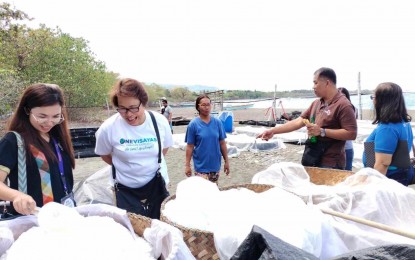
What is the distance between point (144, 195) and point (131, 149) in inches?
13.2

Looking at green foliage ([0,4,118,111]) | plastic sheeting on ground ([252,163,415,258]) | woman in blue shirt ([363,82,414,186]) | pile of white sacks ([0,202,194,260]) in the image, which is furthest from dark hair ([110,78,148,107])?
green foliage ([0,4,118,111])

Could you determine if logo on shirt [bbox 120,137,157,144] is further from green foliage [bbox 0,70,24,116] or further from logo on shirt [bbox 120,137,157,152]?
green foliage [bbox 0,70,24,116]

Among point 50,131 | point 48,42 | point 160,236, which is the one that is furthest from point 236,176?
point 48,42

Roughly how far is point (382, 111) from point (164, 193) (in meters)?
1.69

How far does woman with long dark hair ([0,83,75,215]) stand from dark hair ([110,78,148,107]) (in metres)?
0.40

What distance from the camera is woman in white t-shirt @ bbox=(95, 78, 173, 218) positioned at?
86.2 inches

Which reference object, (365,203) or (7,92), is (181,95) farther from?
(365,203)

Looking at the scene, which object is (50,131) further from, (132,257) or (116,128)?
(132,257)

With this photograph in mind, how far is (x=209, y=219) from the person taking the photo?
1.47 meters

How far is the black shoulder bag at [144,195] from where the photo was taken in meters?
2.26

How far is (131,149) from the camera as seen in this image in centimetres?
221

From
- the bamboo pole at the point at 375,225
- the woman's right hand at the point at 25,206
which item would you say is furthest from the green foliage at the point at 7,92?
the bamboo pole at the point at 375,225

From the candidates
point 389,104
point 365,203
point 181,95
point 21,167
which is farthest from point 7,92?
point 181,95

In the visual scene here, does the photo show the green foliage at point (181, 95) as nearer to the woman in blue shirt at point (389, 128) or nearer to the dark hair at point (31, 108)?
the woman in blue shirt at point (389, 128)
